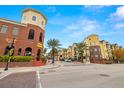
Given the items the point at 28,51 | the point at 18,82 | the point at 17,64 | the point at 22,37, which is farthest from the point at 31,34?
the point at 18,82

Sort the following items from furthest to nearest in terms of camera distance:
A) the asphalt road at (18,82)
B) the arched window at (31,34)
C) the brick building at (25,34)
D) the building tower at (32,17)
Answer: the building tower at (32,17)
the arched window at (31,34)
the brick building at (25,34)
the asphalt road at (18,82)

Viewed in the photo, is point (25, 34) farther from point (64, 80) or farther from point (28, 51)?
point (64, 80)

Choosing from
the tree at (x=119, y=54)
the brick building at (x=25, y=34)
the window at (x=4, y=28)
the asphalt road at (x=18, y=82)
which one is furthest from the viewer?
the tree at (x=119, y=54)

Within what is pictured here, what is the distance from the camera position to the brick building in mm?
24938

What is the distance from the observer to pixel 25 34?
2731 centimetres

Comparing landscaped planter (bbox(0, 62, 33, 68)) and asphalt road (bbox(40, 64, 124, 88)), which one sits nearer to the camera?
asphalt road (bbox(40, 64, 124, 88))

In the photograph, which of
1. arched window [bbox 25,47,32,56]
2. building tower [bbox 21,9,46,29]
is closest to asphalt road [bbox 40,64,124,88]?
arched window [bbox 25,47,32,56]

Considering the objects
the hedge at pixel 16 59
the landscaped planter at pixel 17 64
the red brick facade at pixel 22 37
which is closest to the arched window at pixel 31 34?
the red brick facade at pixel 22 37

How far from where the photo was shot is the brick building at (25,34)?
24.9 m

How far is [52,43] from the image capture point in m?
39.2

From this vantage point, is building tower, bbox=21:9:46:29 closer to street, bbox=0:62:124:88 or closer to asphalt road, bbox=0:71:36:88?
street, bbox=0:62:124:88

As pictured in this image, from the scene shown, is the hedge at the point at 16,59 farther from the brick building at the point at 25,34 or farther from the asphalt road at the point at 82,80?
the asphalt road at the point at 82,80

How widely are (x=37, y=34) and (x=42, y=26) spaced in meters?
3.77
